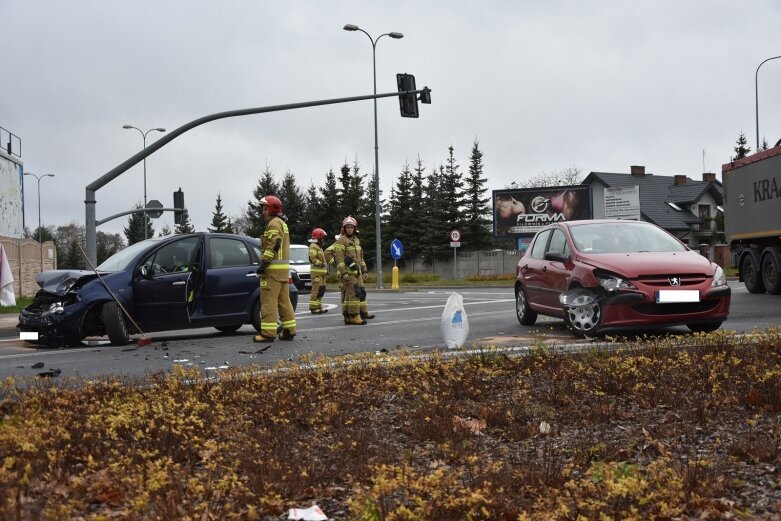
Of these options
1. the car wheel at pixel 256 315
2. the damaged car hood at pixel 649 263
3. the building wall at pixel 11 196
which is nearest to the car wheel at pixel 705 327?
the damaged car hood at pixel 649 263

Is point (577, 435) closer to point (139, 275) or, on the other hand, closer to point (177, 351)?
point (177, 351)

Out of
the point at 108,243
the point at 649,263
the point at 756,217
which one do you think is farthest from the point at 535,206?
the point at 108,243

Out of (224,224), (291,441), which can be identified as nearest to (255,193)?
(224,224)

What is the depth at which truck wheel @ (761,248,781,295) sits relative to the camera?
61.1 ft

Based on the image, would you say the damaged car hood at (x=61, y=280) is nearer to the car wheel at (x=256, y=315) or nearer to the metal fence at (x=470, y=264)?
the car wheel at (x=256, y=315)

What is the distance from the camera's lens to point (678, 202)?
237ft

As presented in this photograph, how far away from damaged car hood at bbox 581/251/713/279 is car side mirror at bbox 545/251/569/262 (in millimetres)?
344

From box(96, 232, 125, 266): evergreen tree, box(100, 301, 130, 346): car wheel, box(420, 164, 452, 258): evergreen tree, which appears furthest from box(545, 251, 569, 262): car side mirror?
box(96, 232, 125, 266): evergreen tree

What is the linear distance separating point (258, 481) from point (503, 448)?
4.83 feet

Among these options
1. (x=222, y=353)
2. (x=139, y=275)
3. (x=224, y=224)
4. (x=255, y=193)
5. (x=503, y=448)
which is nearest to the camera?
(x=503, y=448)

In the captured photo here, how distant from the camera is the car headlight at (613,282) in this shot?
9.99 metres

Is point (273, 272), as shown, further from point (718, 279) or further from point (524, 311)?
point (718, 279)

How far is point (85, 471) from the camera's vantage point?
4.42 metres

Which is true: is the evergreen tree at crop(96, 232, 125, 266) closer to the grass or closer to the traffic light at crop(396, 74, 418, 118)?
Answer: the traffic light at crop(396, 74, 418, 118)
